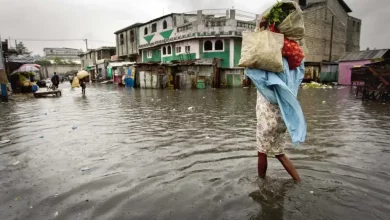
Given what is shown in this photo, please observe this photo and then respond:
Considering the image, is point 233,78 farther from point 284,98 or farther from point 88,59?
point 88,59

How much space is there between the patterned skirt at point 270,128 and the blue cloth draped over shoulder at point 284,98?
0.43 ft

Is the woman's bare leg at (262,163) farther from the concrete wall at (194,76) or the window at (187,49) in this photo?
the window at (187,49)

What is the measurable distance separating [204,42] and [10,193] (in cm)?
2606

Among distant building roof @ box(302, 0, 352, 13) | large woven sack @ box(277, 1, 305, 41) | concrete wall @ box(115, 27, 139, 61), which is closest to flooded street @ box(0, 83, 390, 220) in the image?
large woven sack @ box(277, 1, 305, 41)

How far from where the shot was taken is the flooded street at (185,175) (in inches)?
106

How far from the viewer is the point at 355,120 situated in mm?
7617

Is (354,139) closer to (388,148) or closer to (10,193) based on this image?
(388,148)

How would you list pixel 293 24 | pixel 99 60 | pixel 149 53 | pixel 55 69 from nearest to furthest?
pixel 293 24, pixel 149 53, pixel 99 60, pixel 55 69

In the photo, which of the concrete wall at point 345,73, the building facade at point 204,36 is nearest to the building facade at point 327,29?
the concrete wall at point 345,73

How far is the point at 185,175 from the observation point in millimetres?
3629

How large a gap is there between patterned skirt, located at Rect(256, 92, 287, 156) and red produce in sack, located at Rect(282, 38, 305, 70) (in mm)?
500

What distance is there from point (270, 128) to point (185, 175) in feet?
4.42

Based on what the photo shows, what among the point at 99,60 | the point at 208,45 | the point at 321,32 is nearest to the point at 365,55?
the point at 321,32

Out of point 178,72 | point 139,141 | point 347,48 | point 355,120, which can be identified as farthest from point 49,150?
point 347,48
